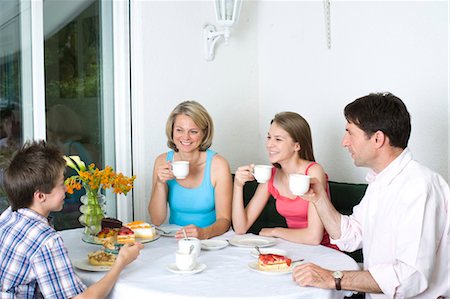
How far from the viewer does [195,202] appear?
2.54 metres

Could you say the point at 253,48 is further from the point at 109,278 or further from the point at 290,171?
the point at 109,278

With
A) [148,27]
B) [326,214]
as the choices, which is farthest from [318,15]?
[326,214]

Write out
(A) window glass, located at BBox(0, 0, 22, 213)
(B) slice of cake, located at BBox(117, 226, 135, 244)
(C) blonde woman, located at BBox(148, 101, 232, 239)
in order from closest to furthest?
(B) slice of cake, located at BBox(117, 226, 135, 244) → (C) blonde woman, located at BBox(148, 101, 232, 239) → (A) window glass, located at BBox(0, 0, 22, 213)

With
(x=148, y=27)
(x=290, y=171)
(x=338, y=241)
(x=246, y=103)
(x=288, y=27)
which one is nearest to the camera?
(x=338, y=241)

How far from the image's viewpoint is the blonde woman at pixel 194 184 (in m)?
2.54

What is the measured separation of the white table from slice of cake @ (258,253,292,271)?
0.03m

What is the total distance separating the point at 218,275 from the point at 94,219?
64 centimetres

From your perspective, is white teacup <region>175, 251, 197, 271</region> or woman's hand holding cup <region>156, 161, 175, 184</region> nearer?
white teacup <region>175, 251, 197, 271</region>

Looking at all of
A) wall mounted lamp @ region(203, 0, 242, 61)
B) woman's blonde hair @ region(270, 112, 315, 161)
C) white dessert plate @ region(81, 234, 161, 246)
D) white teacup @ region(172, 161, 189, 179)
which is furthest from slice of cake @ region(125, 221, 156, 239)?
wall mounted lamp @ region(203, 0, 242, 61)

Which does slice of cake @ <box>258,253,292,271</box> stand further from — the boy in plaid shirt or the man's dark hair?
the man's dark hair

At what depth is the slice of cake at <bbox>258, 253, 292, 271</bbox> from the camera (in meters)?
1.76

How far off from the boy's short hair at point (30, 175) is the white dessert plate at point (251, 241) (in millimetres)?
698

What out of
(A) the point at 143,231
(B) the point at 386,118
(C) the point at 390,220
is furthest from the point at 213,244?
(B) the point at 386,118

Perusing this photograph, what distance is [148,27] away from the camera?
3191 mm
